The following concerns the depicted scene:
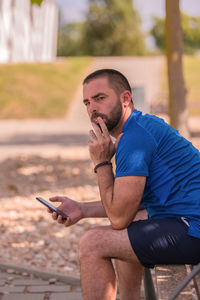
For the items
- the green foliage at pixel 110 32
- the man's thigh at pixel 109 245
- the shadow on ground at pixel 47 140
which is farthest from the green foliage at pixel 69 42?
the man's thigh at pixel 109 245

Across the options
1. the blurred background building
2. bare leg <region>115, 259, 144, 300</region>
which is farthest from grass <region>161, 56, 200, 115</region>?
bare leg <region>115, 259, 144, 300</region>

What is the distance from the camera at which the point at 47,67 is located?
27.0 metres

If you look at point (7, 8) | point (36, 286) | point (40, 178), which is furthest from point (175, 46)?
point (7, 8)

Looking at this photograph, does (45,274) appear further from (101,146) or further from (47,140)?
(47,140)

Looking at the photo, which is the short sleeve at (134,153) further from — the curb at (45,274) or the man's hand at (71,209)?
the curb at (45,274)

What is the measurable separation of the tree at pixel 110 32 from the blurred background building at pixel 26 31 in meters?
4.56

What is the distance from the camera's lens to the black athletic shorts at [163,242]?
2.46 meters

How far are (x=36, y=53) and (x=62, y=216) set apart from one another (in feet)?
159

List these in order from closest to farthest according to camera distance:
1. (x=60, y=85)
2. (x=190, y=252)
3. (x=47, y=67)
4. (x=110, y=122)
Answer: (x=190, y=252)
(x=110, y=122)
(x=60, y=85)
(x=47, y=67)

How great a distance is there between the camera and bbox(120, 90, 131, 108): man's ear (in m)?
2.68

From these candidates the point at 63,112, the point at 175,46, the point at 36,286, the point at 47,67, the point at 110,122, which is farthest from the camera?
the point at 47,67

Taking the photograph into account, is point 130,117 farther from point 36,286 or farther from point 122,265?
point 36,286

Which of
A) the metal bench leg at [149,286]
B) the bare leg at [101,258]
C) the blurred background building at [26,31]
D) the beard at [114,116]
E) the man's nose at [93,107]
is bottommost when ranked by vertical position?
the metal bench leg at [149,286]

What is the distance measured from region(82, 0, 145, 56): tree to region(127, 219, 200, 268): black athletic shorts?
1831 inches
